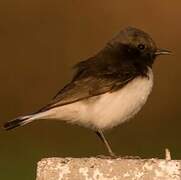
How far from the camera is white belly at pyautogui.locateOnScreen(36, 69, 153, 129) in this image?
8.05m

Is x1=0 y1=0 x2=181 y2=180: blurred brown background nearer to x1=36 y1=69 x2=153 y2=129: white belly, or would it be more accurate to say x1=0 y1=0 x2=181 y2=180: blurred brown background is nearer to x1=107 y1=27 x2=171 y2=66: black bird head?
x1=107 y1=27 x2=171 y2=66: black bird head

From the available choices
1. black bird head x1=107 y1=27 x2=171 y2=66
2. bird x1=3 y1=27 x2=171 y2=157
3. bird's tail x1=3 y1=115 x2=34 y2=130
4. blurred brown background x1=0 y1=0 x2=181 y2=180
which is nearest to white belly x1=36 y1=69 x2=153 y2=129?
bird x1=3 y1=27 x2=171 y2=157

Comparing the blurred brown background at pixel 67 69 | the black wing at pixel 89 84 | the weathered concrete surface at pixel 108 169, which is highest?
the weathered concrete surface at pixel 108 169

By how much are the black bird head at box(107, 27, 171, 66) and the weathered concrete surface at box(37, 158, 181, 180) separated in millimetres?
3270

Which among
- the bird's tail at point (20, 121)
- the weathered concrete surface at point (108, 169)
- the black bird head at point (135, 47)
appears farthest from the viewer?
the black bird head at point (135, 47)

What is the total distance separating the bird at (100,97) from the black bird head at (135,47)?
20 centimetres

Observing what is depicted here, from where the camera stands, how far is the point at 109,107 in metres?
8.10

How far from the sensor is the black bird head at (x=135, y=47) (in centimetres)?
880

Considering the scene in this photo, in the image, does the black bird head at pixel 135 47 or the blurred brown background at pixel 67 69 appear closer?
the black bird head at pixel 135 47

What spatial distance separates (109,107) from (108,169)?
2608 millimetres

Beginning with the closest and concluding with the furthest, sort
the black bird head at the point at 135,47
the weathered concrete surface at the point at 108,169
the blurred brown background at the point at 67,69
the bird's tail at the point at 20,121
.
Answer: the weathered concrete surface at the point at 108,169, the bird's tail at the point at 20,121, the black bird head at the point at 135,47, the blurred brown background at the point at 67,69

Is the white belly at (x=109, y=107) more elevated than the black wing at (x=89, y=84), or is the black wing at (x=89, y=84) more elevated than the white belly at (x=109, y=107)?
the black wing at (x=89, y=84)

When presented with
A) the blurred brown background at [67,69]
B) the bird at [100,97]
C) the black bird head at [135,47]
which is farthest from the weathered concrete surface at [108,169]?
the blurred brown background at [67,69]

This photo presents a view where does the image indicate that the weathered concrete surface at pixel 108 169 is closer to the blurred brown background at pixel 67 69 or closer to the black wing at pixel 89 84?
the black wing at pixel 89 84
